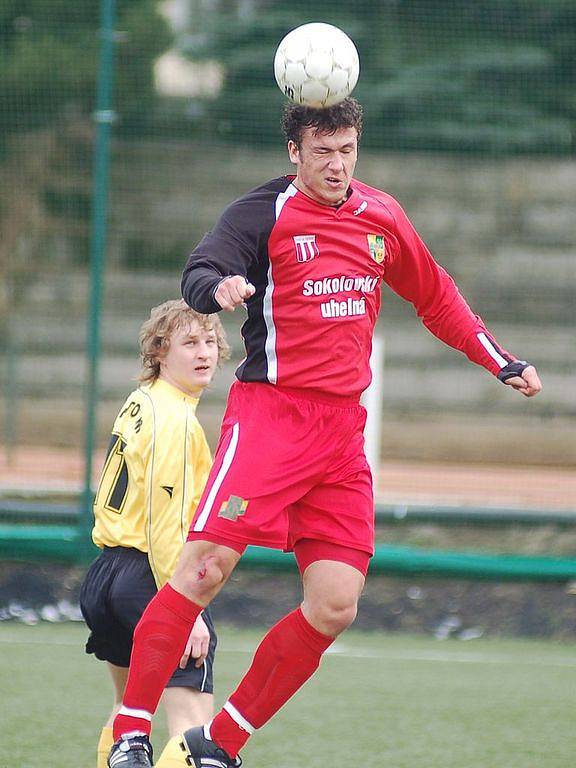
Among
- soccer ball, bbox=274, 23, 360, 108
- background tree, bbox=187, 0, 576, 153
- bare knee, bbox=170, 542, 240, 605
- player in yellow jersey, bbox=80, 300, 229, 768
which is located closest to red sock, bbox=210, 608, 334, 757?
player in yellow jersey, bbox=80, 300, 229, 768

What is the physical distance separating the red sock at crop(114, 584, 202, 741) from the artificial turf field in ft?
2.28

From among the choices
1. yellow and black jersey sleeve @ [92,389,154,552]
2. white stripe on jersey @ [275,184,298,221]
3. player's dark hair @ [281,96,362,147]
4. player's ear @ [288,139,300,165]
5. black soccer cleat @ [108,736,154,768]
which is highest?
player's dark hair @ [281,96,362,147]

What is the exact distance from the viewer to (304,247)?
3506 millimetres

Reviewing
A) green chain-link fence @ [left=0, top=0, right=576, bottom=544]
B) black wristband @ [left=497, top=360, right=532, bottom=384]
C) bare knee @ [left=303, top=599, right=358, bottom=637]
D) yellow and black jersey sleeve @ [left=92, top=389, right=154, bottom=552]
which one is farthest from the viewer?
green chain-link fence @ [left=0, top=0, right=576, bottom=544]

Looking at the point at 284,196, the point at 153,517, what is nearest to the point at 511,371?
the point at 284,196

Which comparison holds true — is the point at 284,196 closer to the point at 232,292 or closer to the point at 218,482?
the point at 232,292

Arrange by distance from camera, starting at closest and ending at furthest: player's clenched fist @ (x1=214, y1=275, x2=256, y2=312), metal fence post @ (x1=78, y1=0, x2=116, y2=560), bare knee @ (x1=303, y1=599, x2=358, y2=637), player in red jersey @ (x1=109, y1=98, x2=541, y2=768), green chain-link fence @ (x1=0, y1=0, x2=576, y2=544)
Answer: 1. player's clenched fist @ (x1=214, y1=275, x2=256, y2=312)
2. player in red jersey @ (x1=109, y1=98, x2=541, y2=768)
3. bare knee @ (x1=303, y1=599, x2=358, y2=637)
4. metal fence post @ (x1=78, y1=0, x2=116, y2=560)
5. green chain-link fence @ (x1=0, y1=0, x2=576, y2=544)

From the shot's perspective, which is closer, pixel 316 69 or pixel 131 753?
pixel 131 753

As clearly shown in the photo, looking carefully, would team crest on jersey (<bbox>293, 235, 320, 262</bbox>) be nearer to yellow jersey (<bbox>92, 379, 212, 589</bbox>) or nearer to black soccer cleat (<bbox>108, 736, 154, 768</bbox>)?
yellow jersey (<bbox>92, 379, 212, 589</bbox>)

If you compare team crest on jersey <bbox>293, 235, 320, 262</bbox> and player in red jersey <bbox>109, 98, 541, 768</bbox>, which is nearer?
player in red jersey <bbox>109, 98, 541, 768</bbox>

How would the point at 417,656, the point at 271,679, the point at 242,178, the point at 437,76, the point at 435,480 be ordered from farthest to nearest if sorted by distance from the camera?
the point at 435,480, the point at 242,178, the point at 437,76, the point at 417,656, the point at 271,679

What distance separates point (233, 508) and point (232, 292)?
585mm

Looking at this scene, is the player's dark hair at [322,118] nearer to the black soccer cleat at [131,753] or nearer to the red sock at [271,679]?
the red sock at [271,679]

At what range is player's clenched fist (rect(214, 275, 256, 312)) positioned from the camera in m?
3.14
